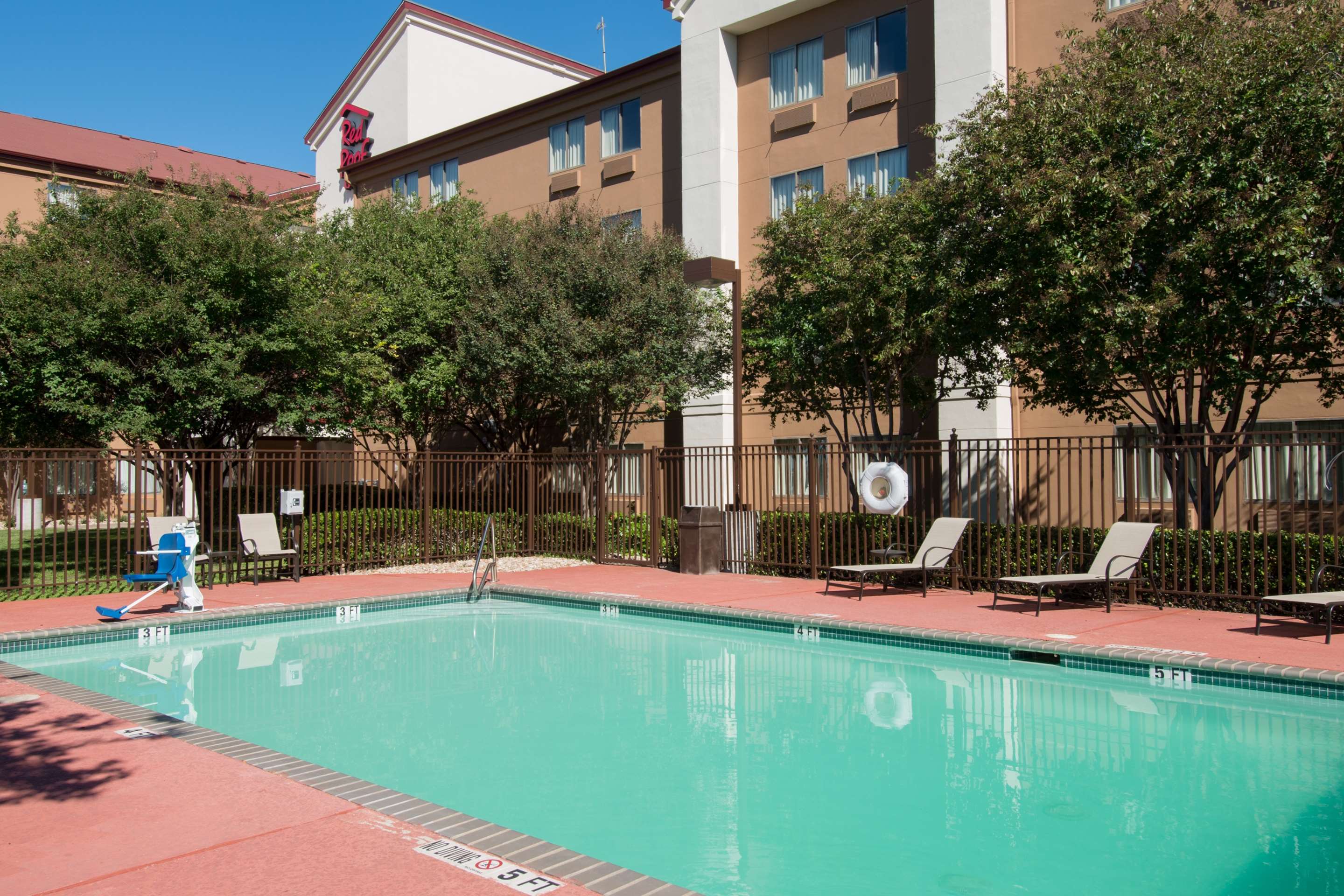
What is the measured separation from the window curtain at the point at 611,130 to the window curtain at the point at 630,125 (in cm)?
12

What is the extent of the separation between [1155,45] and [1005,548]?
668 centimetres

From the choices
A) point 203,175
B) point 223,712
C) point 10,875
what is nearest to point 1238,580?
point 223,712

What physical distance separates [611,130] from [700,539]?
14.9 meters

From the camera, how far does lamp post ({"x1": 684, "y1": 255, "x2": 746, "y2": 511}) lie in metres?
14.7

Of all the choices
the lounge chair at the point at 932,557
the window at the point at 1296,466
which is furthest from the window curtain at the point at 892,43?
the lounge chair at the point at 932,557

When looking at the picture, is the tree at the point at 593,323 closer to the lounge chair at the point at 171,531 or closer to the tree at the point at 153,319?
the tree at the point at 153,319

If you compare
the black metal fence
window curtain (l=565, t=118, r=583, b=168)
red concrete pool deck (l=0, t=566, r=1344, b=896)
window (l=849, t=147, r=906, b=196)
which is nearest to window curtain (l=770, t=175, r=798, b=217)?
window (l=849, t=147, r=906, b=196)

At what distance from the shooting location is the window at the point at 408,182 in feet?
105

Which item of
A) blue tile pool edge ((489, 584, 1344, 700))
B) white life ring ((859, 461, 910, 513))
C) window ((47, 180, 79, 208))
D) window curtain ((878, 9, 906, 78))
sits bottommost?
blue tile pool edge ((489, 584, 1344, 700))

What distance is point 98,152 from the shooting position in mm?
32594

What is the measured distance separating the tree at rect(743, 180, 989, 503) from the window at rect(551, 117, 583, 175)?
1052 centimetres

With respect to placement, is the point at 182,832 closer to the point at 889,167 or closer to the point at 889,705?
the point at 889,705

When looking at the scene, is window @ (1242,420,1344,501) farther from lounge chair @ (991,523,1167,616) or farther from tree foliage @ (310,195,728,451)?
tree foliage @ (310,195,728,451)

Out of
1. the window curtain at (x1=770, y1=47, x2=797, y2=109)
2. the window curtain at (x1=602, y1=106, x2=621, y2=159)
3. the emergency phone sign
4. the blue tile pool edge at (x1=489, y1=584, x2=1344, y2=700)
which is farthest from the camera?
the window curtain at (x1=602, y1=106, x2=621, y2=159)
